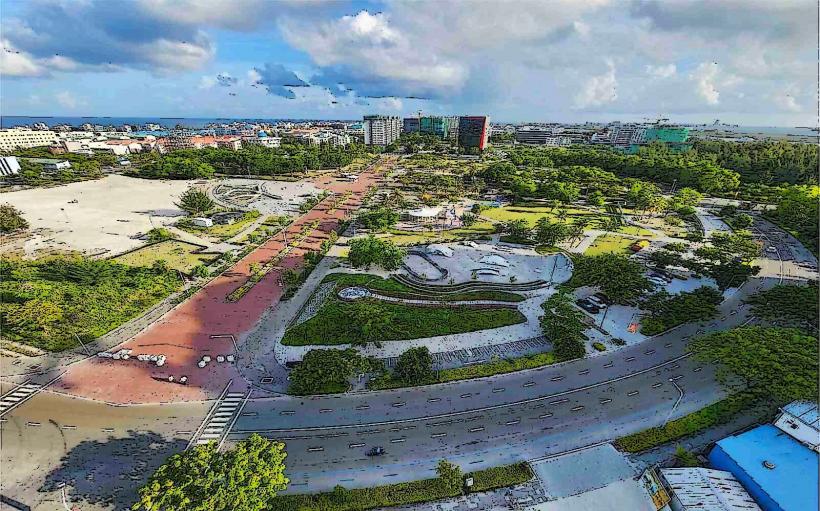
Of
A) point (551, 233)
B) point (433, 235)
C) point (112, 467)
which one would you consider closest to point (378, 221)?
point (433, 235)

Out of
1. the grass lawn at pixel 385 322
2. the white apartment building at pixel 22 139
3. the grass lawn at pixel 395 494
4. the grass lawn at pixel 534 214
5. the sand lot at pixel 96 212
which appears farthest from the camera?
the white apartment building at pixel 22 139

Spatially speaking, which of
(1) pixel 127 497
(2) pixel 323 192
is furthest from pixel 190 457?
(2) pixel 323 192

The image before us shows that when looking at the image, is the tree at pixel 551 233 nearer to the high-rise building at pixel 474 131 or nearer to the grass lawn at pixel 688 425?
the grass lawn at pixel 688 425

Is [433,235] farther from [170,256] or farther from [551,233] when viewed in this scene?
[170,256]

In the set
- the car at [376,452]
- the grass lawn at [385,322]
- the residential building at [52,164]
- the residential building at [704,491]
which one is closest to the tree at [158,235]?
the grass lawn at [385,322]

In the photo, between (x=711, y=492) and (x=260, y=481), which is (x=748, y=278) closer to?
(x=711, y=492)
